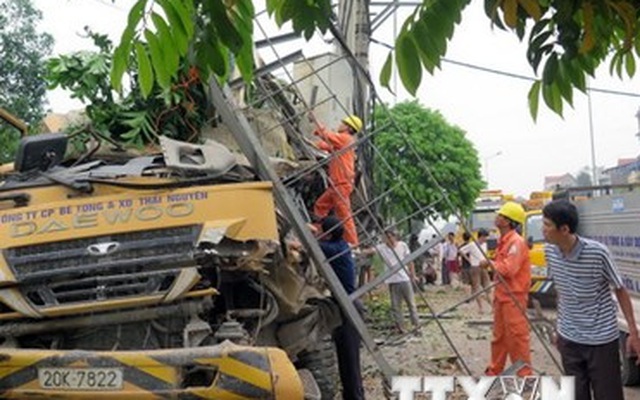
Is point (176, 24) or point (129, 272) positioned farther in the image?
point (129, 272)

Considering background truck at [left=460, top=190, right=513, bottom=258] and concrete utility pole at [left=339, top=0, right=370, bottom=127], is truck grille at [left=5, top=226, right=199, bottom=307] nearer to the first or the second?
concrete utility pole at [left=339, top=0, right=370, bottom=127]

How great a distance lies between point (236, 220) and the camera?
481 cm

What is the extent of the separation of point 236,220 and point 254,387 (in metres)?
1.03

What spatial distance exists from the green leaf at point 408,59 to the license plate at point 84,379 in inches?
119

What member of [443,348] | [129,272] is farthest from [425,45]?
[443,348]

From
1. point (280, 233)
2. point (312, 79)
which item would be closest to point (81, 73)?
point (280, 233)

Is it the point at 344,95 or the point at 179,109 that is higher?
the point at 344,95

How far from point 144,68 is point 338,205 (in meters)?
5.76

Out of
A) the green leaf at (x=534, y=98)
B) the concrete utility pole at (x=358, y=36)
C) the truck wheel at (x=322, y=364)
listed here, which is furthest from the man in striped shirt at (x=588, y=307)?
the concrete utility pole at (x=358, y=36)

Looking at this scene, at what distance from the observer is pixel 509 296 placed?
23.0 feet

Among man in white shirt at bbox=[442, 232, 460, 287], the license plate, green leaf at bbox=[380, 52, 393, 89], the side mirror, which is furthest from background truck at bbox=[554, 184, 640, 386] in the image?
man in white shirt at bbox=[442, 232, 460, 287]

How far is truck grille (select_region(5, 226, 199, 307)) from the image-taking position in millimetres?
4750

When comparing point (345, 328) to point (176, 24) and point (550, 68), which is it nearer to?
point (550, 68)

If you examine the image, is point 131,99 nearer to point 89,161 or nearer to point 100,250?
point 89,161
